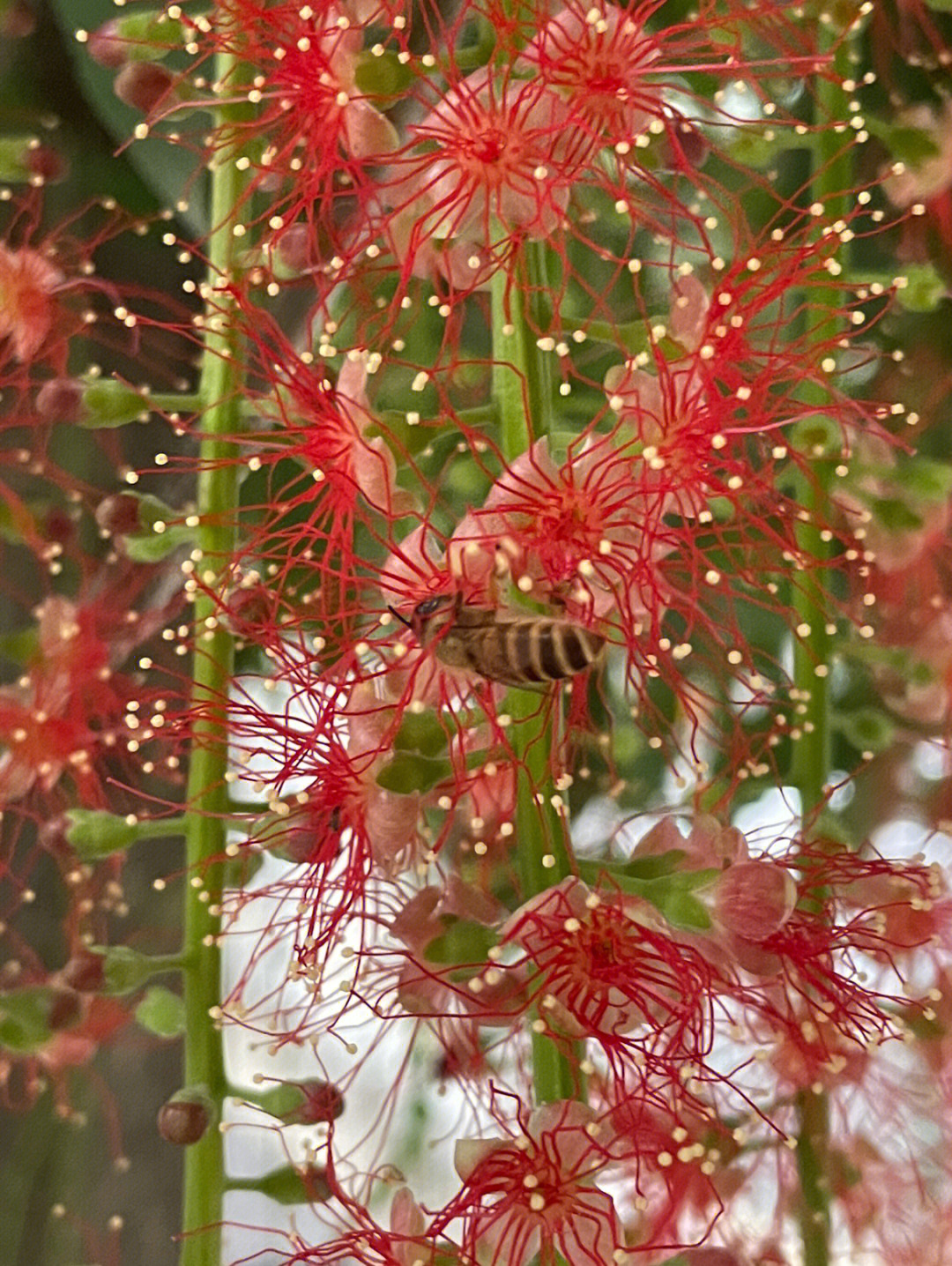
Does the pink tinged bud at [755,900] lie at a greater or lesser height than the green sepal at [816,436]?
lesser

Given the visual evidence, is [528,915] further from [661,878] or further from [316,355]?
[316,355]

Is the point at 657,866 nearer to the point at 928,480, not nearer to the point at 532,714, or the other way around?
the point at 532,714

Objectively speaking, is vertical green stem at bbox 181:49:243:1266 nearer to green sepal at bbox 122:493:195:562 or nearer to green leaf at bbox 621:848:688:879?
green sepal at bbox 122:493:195:562

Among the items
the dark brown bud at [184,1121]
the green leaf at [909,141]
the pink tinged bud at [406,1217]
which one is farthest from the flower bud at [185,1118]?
the green leaf at [909,141]

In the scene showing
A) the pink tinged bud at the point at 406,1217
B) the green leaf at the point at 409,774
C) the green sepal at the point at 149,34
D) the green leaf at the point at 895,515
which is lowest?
the pink tinged bud at the point at 406,1217

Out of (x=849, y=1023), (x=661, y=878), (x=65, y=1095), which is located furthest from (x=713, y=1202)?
(x=65, y=1095)

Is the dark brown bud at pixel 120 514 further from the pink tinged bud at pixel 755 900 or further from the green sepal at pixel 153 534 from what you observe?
the pink tinged bud at pixel 755 900
